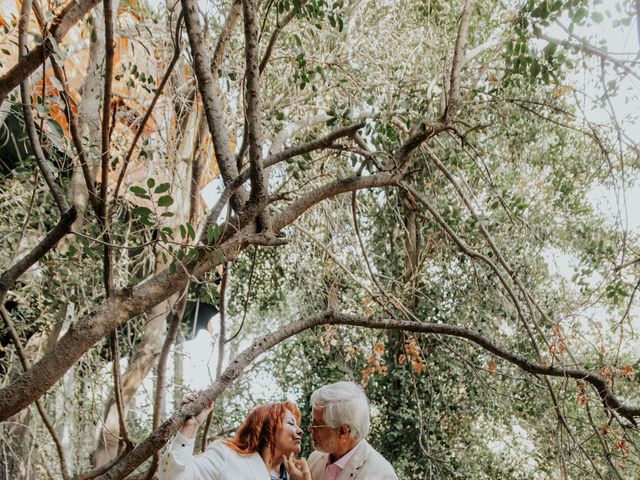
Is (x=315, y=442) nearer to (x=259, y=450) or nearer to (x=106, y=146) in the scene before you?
(x=259, y=450)

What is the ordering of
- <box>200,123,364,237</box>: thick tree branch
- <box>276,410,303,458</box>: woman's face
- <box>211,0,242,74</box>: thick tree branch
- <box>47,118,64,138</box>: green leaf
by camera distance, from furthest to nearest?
<box>211,0,242,74</box>: thick tree branch, <box>276,410,303,458</box>: woman's face, <box>200,123,364,237</box>: thick tree branch, <box>47,118,64,138</box>: green leaf

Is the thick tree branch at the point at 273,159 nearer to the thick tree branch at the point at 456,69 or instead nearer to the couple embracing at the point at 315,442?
the thick tree branch at the point at 456,69

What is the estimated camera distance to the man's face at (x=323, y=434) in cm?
293

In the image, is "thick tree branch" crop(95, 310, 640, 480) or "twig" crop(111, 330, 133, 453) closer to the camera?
"thick tree branch" crop(95, 310, 640, 480)

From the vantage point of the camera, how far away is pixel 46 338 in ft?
15.5

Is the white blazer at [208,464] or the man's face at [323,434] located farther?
the man's face at [323,434]

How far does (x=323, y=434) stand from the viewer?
9.62 feet

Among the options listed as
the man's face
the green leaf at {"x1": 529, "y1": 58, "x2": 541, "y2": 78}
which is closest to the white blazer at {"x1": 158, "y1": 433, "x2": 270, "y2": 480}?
the man's face

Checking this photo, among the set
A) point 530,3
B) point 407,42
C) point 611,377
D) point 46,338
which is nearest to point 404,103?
point 407,42

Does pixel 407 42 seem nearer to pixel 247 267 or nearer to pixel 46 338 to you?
pixel 247 267

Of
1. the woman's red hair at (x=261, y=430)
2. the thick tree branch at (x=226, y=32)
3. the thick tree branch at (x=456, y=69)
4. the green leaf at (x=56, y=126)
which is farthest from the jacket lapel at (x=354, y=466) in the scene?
the thick tree branch at (x=226, y=32)

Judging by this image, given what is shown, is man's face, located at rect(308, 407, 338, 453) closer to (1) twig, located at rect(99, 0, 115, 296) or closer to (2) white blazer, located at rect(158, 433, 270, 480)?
(2) white blazer, located at rect(158, 433, 270, 480)

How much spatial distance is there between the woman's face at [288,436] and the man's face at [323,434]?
0.08m

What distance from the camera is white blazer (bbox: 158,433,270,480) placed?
2436mm
